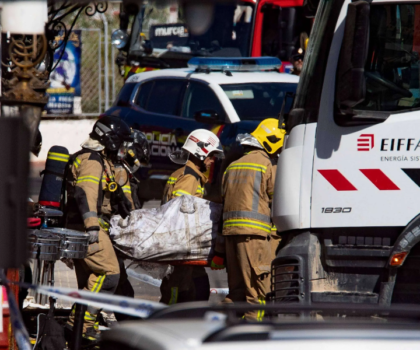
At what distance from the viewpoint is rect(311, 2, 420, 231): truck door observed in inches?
201

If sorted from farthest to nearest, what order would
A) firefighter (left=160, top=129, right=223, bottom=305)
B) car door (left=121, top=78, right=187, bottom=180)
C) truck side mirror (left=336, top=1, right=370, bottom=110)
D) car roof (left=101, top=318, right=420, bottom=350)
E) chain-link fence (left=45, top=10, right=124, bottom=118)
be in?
chain-link fence (left=45, top=10, right=124, bottom=118)
car door (left=121, top=78, right=187, bottom=180)
firefighter (left=160, top=129, right=223, bottom=305)
truck side mirror (left=336, top=1, right=370, bottom=110)
car roof (left=101, top=318, right=420, bottom=350)

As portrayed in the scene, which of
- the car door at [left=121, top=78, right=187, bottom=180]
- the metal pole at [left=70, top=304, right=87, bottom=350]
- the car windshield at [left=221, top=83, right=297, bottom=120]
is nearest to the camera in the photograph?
the metal pole at [left=70, top=304, right=87, bottom=350]

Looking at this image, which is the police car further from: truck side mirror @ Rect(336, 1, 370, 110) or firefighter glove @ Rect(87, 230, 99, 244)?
truck side mirror @ Rect(336, 1, 370, 110)

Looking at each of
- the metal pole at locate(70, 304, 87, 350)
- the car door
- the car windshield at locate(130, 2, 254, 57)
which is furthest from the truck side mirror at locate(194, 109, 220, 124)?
the metal pole at locate(70, 304, 87, 350)

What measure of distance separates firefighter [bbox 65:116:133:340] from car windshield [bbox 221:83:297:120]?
16.3 ft

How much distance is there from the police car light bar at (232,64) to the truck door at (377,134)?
7.86 m

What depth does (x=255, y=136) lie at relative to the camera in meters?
6.76

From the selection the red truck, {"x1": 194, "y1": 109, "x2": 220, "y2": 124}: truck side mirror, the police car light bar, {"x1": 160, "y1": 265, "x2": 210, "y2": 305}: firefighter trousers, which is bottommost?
{"x1": 160, "y1": 265, "x2": 210, "y2": 305}: firefighter trousers

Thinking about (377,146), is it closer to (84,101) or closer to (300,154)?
(300,154)

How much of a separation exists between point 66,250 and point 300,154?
1.97m

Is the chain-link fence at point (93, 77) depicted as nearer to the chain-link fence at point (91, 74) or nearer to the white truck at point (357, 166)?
the chain-link fence at point (91, 74)

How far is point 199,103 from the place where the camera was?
40.9ft

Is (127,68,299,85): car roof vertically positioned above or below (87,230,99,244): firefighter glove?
above

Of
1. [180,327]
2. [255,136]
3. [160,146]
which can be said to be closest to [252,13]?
[160,146]
